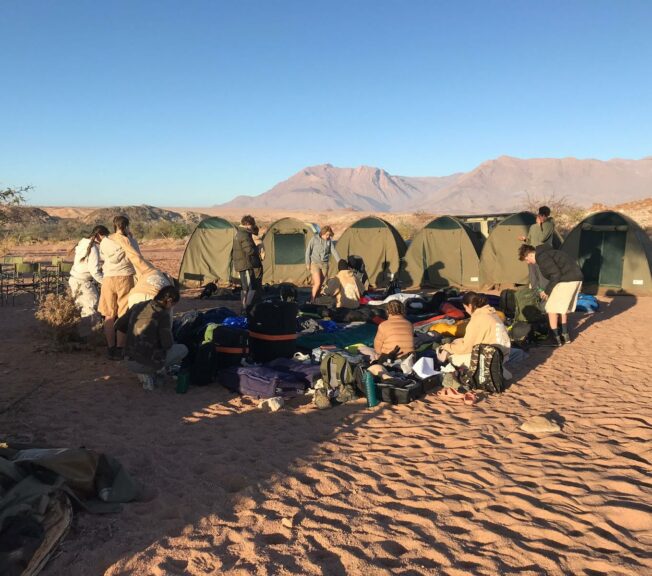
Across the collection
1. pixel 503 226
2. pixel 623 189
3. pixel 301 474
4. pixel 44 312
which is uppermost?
pixel 623 189

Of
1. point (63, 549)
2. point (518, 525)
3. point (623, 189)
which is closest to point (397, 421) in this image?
point (518, 525)

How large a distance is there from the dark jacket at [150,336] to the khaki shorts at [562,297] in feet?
18.0

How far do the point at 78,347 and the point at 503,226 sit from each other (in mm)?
10487

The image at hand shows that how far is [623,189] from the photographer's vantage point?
432 ft

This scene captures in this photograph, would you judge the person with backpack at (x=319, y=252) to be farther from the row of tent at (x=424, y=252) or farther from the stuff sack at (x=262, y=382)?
A: the stuff sack at (x=262, y=382)

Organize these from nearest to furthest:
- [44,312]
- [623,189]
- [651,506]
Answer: [651,506]
[44,312]
[623,189]

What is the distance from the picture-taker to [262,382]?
219 inches

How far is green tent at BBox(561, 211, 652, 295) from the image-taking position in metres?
12.2

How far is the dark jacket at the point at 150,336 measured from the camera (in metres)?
5.54

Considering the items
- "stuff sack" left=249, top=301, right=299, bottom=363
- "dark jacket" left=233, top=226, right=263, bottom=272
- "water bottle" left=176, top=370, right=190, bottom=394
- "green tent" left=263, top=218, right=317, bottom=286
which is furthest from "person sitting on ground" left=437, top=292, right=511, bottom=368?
"green tent" left=263, top=218, right=317, bottom=286

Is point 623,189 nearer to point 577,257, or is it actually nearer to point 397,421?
point 577,257

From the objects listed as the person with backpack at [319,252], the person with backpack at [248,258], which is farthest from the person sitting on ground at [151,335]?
the person with backpack at [319,252]

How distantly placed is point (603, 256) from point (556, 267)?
245 inches

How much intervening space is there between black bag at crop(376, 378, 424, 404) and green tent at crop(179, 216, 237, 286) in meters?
9.18
